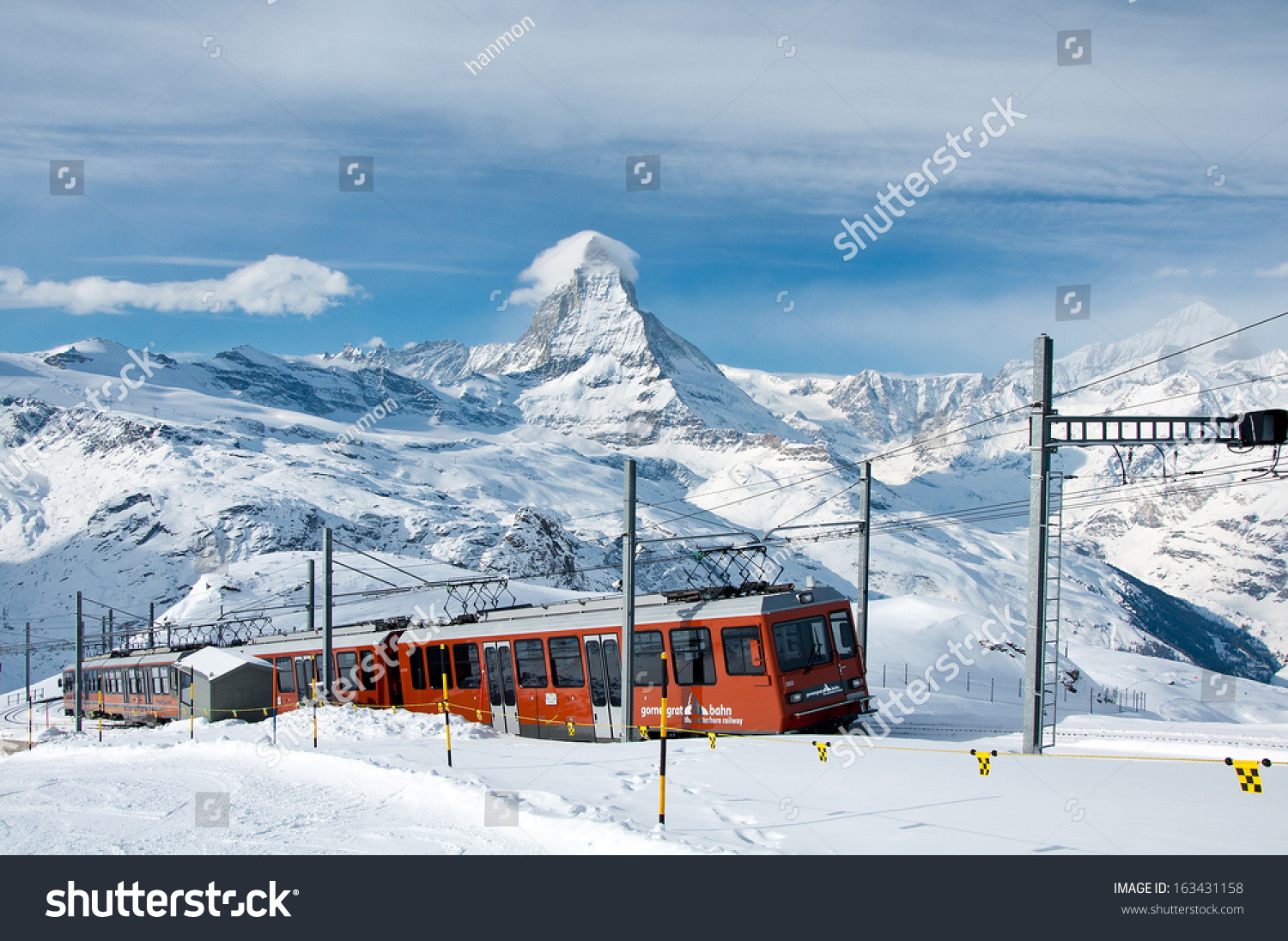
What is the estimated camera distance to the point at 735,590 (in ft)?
62.5

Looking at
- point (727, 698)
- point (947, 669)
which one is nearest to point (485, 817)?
point (727, 698)

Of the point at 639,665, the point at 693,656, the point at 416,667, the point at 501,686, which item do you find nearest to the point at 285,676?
the point at 416,667

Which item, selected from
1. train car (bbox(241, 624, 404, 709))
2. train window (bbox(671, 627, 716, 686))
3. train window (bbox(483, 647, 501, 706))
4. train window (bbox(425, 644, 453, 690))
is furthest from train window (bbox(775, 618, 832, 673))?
train car (bbox(241, 624, 404, 709))

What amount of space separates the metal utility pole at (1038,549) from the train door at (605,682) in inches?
345

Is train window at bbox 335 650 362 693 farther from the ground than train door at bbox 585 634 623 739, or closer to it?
closer to it

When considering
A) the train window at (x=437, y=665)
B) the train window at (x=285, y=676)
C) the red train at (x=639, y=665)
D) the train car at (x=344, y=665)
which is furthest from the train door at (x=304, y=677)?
the train window at (x=437, y=665)

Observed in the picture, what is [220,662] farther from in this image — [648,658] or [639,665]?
[648,658]

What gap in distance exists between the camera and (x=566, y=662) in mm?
Result: 21312

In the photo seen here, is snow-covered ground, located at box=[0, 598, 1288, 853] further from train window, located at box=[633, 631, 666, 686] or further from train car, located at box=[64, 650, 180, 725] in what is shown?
train car, located at box=[64, 650, 180, 725]

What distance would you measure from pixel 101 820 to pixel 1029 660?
14.2 meters

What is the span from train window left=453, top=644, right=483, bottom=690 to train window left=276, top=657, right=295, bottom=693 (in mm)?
11013

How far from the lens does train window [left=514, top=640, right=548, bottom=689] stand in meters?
21.8

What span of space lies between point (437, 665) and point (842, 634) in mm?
12559
